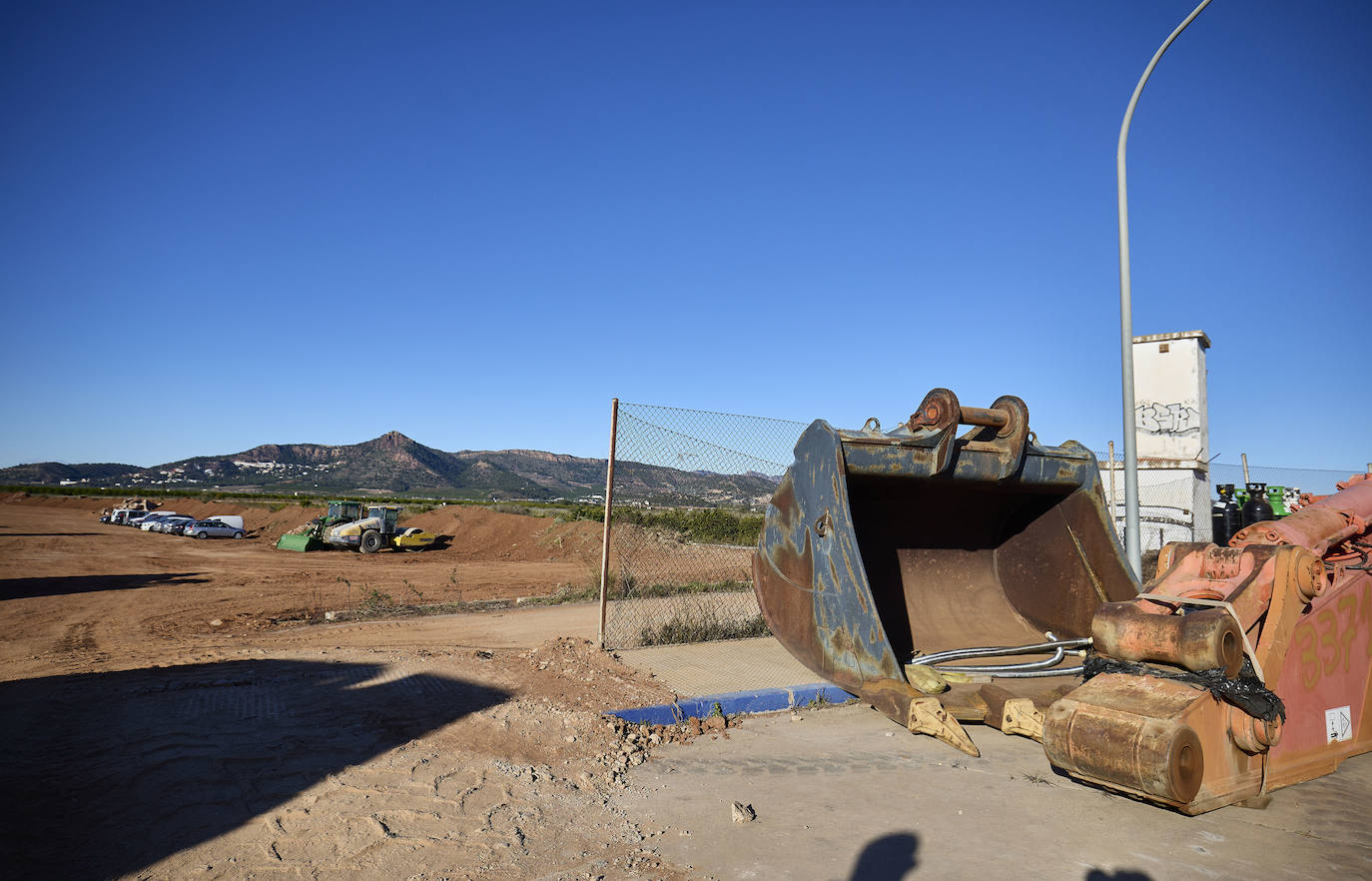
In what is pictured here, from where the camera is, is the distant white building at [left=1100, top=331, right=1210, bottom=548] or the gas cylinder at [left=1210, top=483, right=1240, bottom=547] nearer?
the gas cylinder at [left=1210, top=483, right=1240, bottom=547]

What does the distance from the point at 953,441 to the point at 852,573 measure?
4.10 ft

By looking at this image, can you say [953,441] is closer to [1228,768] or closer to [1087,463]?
[1087,463]

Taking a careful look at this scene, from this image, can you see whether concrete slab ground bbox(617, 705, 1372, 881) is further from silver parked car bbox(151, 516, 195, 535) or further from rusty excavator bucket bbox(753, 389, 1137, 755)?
silver parked car bbox(151, 516, 195, 535)

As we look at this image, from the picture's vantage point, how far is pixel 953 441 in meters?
5.39

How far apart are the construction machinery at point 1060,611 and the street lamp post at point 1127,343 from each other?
6.02 feet

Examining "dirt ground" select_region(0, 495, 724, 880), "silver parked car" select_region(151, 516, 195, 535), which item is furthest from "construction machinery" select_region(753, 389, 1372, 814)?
"silver parked car" select_region(151, 516, 195, 535)

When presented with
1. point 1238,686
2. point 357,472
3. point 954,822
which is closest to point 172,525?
point 954,822

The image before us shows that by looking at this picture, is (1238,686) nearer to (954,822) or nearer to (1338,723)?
(1338,723)

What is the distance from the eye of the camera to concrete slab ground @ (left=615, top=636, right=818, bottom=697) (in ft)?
20.1

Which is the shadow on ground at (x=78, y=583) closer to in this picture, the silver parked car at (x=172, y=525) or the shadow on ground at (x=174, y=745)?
the shadow on ground at (x=174, y=745)

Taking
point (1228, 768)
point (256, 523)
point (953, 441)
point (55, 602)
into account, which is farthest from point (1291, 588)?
point (256, 523)

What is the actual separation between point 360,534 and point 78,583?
11.1 m

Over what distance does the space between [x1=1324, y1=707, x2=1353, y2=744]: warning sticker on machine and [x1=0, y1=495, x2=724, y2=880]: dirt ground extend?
3.51m

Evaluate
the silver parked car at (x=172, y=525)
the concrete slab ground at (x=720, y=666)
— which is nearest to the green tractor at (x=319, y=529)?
the silver parked car at (x=172, y=525)
